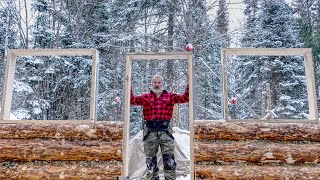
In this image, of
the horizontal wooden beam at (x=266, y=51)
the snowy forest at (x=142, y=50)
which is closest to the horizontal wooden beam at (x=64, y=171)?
the horizontal wooden beam at (x=266, y=51)

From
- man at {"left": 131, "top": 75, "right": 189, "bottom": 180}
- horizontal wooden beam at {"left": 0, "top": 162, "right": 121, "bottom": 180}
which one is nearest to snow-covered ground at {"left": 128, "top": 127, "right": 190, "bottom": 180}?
horizontal wooden beam at {"left": 0, "top": 162, "right": 121, "bottom": 180}

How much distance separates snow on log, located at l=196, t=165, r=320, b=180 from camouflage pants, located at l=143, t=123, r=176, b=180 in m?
0.64

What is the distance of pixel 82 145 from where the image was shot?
5887mm

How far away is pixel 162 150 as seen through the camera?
5.28m

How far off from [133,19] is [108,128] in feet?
34.2

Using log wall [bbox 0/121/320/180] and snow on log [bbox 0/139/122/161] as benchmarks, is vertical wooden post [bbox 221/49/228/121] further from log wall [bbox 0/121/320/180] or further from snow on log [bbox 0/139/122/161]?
snow on log [bbox 0/139/122/161]

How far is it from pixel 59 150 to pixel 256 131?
353 cm

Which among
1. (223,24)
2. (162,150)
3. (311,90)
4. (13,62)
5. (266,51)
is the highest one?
(223,24)

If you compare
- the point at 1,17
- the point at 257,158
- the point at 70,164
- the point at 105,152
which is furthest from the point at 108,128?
the point at 1,17

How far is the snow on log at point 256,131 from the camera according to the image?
19.3 ft

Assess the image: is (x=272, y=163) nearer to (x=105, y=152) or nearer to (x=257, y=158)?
(x=257, y=158)

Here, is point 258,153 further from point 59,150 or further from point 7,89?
point 7,89

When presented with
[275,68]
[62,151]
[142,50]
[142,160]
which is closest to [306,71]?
[142,160]

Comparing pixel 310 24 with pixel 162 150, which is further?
pixel 310 24
